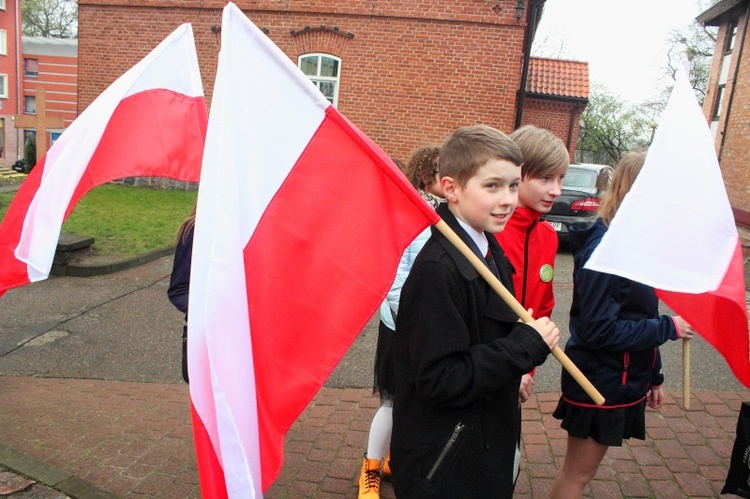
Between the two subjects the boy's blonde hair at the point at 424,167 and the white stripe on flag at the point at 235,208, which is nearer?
the white stripe on flag at the point at 235,208

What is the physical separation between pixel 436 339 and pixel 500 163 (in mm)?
594

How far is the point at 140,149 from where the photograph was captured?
2994 millimetres

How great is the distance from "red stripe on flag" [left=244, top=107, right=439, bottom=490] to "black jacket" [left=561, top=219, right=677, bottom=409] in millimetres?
883

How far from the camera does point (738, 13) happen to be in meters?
A: 20.1

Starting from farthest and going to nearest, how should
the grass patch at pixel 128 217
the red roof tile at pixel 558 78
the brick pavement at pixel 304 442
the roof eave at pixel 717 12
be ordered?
the red roof tile at pixel 558 78 < the roof eave at pixel 717 12 < the grass patch at pixel 128 217 < the brick pavement at pixel 304 442

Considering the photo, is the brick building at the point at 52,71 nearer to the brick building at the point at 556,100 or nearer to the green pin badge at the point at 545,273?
the brick building at the point at 556,100

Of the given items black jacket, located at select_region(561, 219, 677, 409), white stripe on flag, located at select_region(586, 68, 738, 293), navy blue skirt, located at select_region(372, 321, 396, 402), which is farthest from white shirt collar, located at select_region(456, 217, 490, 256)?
navy blue skirt, located at select_region(372, 321, 396, 402)

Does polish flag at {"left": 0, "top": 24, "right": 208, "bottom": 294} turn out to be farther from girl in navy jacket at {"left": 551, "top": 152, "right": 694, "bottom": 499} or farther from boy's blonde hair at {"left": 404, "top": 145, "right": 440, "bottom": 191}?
girl in navy jacket at {"left": 551, "top": 152, "right": 694, "bottom": 499}

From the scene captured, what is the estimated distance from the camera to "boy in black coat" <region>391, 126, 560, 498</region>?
5.91 feet

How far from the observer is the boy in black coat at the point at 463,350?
1.80 metres

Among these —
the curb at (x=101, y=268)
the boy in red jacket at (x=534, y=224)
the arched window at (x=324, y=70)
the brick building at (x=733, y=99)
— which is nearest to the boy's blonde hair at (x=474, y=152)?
the boy in red jacket at (x=534, y=224)

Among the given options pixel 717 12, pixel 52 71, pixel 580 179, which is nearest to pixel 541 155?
pixel 580 179

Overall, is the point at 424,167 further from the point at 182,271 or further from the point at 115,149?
the point at 115,149

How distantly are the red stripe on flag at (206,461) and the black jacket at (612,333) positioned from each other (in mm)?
1481
